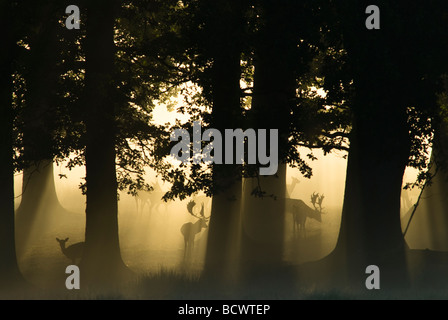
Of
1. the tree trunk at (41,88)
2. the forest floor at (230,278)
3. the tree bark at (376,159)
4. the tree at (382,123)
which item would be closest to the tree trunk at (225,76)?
the forest floor at (230,278)

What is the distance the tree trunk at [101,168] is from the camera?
17.2 m

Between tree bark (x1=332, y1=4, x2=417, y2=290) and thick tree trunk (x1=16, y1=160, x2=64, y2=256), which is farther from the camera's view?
thick tree trunk (x1=16, y1=160, x2=64, y2=256)

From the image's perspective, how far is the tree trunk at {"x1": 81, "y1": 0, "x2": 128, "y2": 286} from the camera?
17.2 metres

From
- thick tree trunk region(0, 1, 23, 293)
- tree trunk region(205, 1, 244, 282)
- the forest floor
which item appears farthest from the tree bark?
thick tree trunk region(0, 1, 23, 293)

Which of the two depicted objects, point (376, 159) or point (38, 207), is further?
point (38, 207)

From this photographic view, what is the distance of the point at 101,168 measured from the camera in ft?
57.2

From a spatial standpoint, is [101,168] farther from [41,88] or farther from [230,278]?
[230,278]

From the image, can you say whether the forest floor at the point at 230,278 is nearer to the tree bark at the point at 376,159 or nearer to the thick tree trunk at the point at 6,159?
the tree bark at the point at 376,159

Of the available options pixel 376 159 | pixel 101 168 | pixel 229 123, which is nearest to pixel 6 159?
pixel 101 168

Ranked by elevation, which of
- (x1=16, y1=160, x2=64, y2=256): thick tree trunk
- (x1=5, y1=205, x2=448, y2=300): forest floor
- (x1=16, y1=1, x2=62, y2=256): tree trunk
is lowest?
(x1=5, y1=205, x2=448, y2=300): forest floor

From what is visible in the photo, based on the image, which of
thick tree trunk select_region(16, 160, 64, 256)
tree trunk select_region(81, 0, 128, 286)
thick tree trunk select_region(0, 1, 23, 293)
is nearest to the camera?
thick tree trunk select_region(0, 1, 23, 293)

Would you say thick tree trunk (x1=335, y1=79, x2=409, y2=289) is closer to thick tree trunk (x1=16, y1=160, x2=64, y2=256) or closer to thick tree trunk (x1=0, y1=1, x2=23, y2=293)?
thick tree trunk (x1=0, y1=1, x2=23, y2=293)
